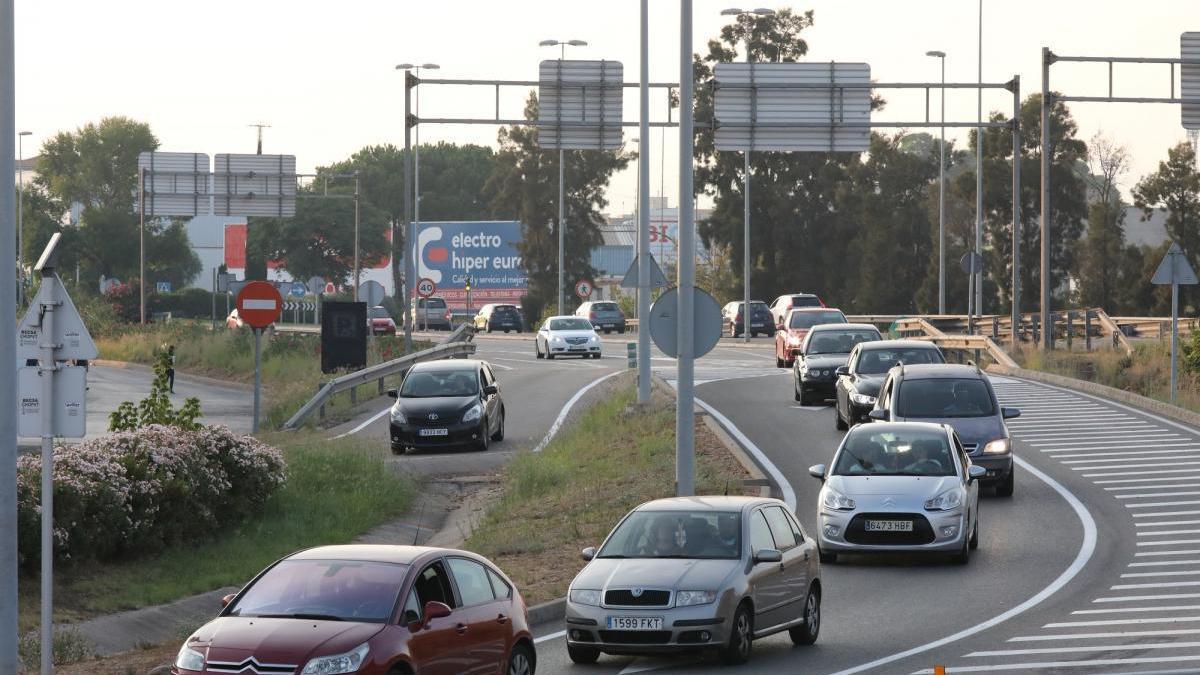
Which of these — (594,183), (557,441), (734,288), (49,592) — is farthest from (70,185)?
(49,592)

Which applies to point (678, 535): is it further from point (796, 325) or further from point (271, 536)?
point (796, 325)

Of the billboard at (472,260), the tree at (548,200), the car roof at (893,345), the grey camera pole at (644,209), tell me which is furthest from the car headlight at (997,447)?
the billboard at (472,260)

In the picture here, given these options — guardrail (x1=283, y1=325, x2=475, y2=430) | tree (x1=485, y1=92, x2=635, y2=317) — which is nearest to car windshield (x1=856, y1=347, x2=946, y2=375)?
guardrail (x1=283, y1=325, x2=475, y2=430)

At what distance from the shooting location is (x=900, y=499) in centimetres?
1952

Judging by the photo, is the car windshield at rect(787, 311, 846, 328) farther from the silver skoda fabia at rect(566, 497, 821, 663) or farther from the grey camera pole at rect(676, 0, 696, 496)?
the silver skoda fabia at rect(566, 497, 821, 663)

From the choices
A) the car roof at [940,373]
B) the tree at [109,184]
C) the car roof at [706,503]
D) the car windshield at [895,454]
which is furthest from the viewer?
the tree at [109,184]

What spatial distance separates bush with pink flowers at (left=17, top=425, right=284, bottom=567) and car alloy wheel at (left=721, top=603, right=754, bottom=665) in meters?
8.19

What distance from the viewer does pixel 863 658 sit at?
46.3 ft

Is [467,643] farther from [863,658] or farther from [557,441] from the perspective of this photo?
[557,441]

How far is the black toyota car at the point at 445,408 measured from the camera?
31891 millimetres

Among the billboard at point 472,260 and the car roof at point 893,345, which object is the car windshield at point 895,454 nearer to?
the car roof at point 893,345

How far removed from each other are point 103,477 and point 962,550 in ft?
31.5

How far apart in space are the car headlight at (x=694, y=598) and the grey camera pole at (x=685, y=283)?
6698mm

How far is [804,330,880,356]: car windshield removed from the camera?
3556cm
